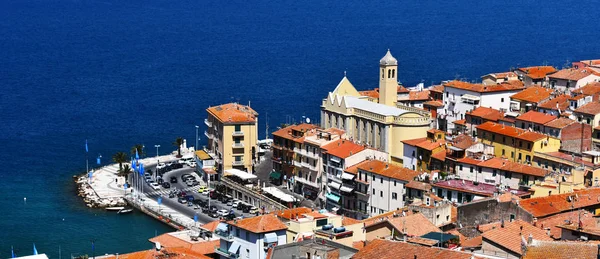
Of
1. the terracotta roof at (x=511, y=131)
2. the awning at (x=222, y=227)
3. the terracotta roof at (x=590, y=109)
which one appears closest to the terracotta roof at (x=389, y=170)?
the terracotta roof at (x=511, y=131)

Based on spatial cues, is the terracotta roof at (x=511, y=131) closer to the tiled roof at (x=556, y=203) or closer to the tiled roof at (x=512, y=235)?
the tiled roof at (x=556, y=203)

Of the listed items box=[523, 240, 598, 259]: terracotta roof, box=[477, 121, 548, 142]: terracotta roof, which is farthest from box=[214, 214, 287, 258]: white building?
box=[477, 121, 548, 142]: terracotta roof

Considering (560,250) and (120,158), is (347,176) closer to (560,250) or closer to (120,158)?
(120,158)

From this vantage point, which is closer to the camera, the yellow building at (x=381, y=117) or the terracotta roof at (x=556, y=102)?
the terracotta roof at (x=556, y=102)

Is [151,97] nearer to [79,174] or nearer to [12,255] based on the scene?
[79,174]

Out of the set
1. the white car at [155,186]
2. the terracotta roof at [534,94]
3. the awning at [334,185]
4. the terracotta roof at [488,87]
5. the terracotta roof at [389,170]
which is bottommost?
the white car at [155,186]

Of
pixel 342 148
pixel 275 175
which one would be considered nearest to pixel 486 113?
pixel 342 148

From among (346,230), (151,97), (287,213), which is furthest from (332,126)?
(151,97)
